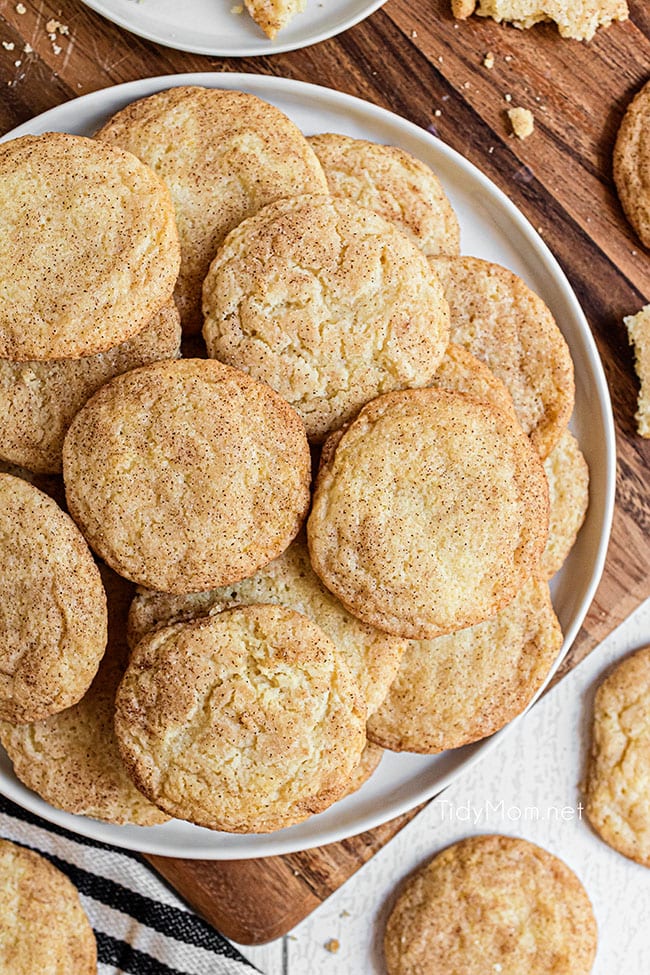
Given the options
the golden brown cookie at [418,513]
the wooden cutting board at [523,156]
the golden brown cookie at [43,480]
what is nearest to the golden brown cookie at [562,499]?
the wooden cutting board at [523,156]

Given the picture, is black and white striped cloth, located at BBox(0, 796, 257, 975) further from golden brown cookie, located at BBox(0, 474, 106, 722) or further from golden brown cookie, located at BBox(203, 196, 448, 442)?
golden brown cookie, located at BBox(203, 196, 448, 442)

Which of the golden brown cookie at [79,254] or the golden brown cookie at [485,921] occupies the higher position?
the golden brown cookie at [79,254]

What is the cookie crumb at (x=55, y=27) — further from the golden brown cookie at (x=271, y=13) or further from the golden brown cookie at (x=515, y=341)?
the golden brown cookie at (x=515, y=341)

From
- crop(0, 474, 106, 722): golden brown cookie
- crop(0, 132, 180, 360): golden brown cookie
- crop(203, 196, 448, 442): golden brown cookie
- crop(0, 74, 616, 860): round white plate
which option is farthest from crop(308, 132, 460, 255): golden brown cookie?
crop(0, 474, 106, 722): golden brown cookie

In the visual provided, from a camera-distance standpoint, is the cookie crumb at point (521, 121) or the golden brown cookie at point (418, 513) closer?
the golden brown cookie at point (418, 513)

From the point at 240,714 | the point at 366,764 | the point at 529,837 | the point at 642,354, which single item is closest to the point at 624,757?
the point at 529,837
